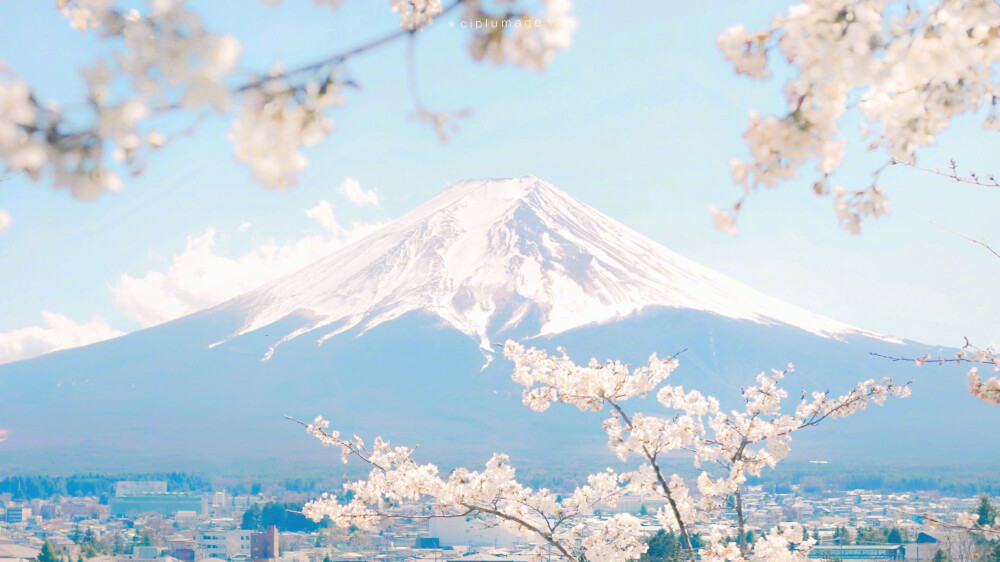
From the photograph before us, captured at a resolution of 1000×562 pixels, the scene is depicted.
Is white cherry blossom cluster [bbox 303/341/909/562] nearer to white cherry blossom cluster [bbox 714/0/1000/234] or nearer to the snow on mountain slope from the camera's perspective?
white cherry blossom cluster [bbox 714/0/1000/234]

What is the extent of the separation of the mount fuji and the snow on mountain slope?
0.69 feet

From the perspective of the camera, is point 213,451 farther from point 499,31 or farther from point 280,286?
point 499,31

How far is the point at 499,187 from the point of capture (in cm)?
8831

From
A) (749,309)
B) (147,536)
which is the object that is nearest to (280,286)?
(749,309)

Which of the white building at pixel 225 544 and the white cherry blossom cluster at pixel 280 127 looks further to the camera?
the white building at pixel 225 544

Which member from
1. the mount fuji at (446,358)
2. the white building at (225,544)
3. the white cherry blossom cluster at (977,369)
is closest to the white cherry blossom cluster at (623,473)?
the white cherry blossom cluster at (977,369)

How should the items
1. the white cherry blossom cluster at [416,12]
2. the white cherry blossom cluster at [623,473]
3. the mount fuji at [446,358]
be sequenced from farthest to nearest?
the mount fuji at [446,358] < the white cherry blossom cluster at [623,473] < the white cherry blossom cluster at [416,12]

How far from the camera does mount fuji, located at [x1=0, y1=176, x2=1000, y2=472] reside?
58062mm

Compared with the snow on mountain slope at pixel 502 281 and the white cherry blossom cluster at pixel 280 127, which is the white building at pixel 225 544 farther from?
the snow on mountain slope at pixel 502 281

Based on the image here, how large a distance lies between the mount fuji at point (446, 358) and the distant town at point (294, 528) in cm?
1463

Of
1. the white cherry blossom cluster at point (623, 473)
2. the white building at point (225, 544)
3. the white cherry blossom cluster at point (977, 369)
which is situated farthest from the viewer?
the white building at point (225, 544)

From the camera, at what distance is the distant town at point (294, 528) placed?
35.0 feet

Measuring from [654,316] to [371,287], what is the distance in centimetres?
2655

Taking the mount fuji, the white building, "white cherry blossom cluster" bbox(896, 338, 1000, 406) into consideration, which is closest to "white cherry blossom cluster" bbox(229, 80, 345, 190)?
"white cherry blossom cluster" bbox(896, 338, 1000, 406)
